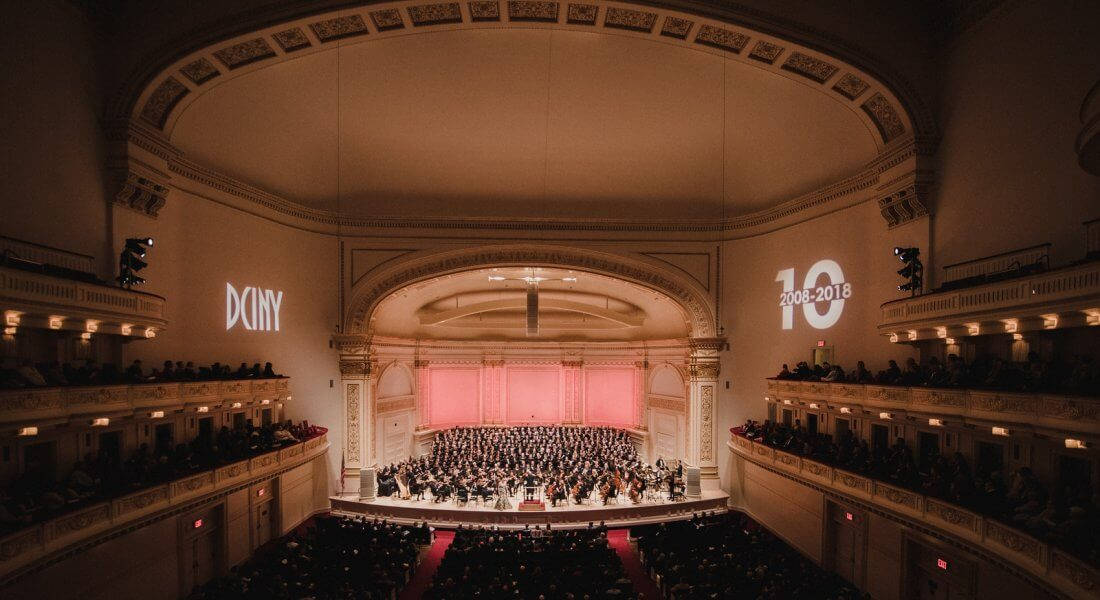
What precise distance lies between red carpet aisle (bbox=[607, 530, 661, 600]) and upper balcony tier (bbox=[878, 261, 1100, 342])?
8027 mm

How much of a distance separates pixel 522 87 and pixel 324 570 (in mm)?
12340

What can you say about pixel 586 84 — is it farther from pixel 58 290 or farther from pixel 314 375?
pixel 314 375

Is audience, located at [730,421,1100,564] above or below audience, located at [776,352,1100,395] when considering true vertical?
below

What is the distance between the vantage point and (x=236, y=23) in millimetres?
10297

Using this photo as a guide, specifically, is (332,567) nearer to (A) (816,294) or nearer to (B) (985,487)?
(B) (985,487)

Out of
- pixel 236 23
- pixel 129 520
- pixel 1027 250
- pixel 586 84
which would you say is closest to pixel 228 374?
pixel 129 520

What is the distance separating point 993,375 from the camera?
9.10 metres

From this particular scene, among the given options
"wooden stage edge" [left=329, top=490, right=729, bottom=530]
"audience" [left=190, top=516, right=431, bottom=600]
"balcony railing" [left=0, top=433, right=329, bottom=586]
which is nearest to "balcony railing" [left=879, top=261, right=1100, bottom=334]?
"wooden stage edge" [left=329, top=490, right=729, bottom=530]

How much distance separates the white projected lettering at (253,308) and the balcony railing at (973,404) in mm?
15672

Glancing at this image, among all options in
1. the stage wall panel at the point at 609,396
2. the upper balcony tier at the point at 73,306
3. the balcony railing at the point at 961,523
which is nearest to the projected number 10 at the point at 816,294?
the balcony railing at the point at 961,523

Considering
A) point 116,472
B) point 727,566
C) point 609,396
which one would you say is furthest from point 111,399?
point 609,396

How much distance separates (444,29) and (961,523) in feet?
43.8

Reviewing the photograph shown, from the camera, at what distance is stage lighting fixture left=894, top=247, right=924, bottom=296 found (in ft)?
36.6

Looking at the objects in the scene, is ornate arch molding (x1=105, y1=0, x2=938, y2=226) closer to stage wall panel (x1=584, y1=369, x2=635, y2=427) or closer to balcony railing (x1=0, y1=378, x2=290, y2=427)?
balcony railing (x1=0, y1=378, x2=290, y2=427)
